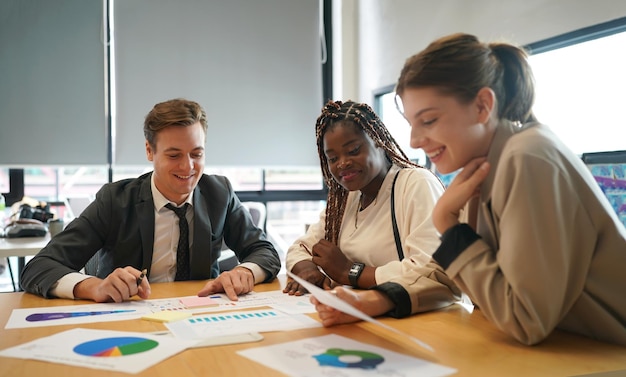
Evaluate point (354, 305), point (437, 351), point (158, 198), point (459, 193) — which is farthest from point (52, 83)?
point (437, 351)

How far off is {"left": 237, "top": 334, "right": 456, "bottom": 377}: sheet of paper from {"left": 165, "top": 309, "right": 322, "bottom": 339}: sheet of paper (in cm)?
13

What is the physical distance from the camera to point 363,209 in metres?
1.93

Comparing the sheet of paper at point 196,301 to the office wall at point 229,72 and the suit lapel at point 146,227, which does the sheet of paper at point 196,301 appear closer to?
the suit lapel at point 146,227

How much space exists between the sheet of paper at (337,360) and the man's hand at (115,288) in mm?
632

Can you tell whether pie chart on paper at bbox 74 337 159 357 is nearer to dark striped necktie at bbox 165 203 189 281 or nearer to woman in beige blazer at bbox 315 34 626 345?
woman in beige blazer at bbox 315 34 626 345

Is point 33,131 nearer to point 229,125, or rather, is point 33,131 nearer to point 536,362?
point 229,125

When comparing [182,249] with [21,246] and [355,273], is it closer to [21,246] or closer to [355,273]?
[355,273]

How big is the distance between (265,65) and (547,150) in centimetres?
414

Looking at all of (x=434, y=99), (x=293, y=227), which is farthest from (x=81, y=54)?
(x=434, y=99)

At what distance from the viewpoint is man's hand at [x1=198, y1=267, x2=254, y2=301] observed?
1.61 metres

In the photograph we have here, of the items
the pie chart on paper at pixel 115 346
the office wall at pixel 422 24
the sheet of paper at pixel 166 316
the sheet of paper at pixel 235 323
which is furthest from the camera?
the office wall at pixel 422 24

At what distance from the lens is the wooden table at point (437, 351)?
928 mm

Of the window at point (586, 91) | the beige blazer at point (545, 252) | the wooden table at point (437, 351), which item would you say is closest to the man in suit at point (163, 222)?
the wooden table at point (437, 351)

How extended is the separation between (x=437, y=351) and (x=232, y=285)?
767 mm
